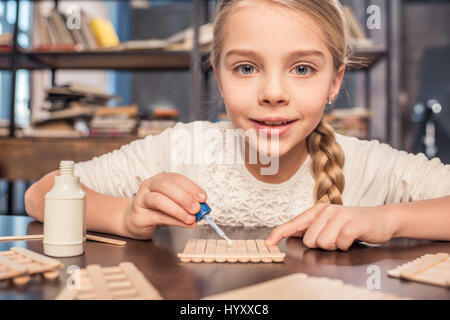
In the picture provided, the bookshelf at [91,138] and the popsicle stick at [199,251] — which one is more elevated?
the bookshelf at [91,138]

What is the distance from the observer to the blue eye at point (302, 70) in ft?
2.69

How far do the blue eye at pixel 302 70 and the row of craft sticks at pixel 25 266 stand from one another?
570 mm

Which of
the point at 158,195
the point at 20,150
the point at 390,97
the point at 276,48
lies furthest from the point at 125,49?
the point at 158,195

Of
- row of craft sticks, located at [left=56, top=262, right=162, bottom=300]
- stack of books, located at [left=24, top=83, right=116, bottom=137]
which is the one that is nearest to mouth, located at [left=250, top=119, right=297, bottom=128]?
row of craft sticks, located at [left=56, top=262, right=162, bottom=300]

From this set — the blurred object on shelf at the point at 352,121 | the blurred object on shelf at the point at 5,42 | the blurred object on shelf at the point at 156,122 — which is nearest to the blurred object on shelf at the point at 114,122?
the blurred object on shelf at the point at 156,122

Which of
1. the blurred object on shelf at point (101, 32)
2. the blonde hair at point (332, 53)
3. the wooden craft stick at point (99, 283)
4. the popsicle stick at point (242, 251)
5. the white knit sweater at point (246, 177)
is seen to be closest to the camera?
the wooden craft stick at point (99, 283)

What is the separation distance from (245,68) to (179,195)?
0.35 m

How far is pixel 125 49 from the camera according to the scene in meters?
2.23

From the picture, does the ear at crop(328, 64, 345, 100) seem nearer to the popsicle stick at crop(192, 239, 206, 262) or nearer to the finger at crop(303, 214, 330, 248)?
the finger at crop(303, 214, 330, 248)

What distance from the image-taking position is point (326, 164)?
98 centimetres

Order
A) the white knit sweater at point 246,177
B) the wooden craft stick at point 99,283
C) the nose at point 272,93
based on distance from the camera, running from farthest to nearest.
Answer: the white knit sweater at point 246,177 → the nose at point 272,93 → the wooden craft stick at point 99,283

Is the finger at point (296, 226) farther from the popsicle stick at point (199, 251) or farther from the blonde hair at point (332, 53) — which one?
the blonde hair at point (332, 53)

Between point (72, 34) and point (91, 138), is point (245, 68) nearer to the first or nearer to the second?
point (91, 138)

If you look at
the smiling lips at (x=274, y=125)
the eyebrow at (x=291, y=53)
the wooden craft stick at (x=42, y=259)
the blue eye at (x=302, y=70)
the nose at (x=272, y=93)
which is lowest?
the wooden craft stick at (x=42, y=259)
